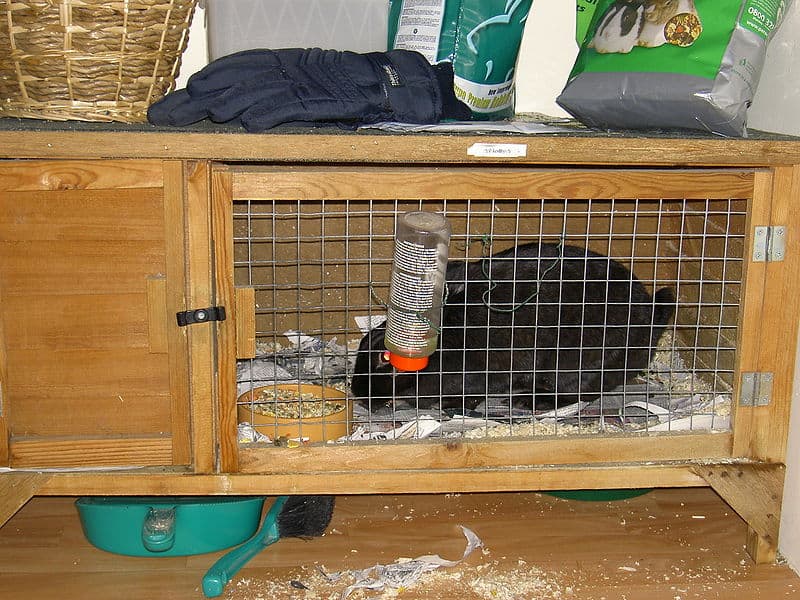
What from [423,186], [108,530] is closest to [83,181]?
[423,186]

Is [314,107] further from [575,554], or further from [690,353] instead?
[690,353]

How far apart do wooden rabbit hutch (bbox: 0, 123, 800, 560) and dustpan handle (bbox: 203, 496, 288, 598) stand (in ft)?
0.39

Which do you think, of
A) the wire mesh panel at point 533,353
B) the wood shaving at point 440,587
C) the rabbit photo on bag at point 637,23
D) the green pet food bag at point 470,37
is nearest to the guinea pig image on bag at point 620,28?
the rabbit photo on bag at point 637,23

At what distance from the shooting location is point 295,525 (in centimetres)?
158

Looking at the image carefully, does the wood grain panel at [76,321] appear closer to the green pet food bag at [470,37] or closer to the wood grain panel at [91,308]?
the wood grain panel at [91,308]

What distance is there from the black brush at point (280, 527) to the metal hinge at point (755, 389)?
2.42ft

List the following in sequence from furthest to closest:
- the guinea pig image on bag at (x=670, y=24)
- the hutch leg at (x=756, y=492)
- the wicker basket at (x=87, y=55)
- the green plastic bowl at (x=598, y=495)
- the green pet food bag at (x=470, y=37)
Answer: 1. the green plastic bowl at (x=598, y=495)
2. the green pet food bag at (x=470, y=37)
3. the hutch leg at (x=756, y=492)
4. the guinea pig image on bag at (x=670, y=24)
5. the wicker basket at (x=87, y=55)

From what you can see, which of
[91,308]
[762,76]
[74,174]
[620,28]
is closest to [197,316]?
[91,308]

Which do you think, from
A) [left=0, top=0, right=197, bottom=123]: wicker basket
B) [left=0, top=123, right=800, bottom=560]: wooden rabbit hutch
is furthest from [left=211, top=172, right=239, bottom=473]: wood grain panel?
[left=0, top=0, right=197, bottom=123]: wicker basket

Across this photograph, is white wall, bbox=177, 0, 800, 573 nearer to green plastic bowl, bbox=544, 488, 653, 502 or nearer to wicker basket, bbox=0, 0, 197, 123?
green plastic bowl, bbox=544, 488, 653, 502

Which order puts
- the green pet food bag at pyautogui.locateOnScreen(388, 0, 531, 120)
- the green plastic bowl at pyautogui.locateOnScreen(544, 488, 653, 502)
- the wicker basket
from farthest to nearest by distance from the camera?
the green plastic bowl at pyautogui.locateOnScreen(544, 488, 653, 502) → the green pet food bag at pyautogui.locateOnScreen(388, 0, 531, 120) → the wicker basket

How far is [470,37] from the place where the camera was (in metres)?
1.63

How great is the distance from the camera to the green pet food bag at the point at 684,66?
1.37 metres

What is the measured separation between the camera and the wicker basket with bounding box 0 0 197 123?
1280mm
